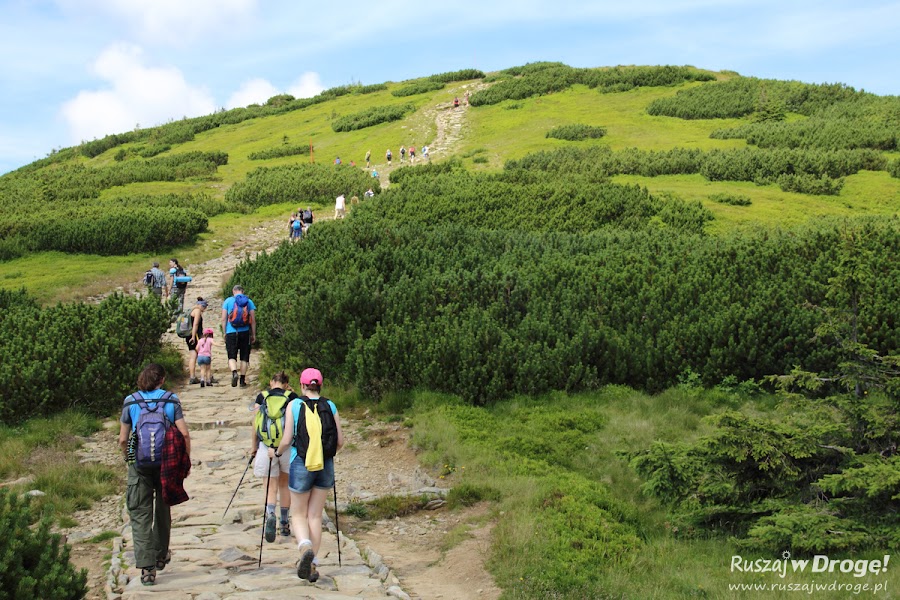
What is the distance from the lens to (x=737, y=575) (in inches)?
264

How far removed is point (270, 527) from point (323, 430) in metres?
1.48

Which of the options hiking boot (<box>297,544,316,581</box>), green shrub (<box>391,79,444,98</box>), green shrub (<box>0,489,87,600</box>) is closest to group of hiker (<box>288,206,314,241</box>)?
hiking boot (<box>297,544,316,581</box>)

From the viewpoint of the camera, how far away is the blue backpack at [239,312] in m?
14.4

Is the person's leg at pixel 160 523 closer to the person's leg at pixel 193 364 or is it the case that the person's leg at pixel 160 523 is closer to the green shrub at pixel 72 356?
the green shrub at pixel 72 356

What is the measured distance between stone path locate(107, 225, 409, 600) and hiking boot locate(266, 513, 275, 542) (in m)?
0.11

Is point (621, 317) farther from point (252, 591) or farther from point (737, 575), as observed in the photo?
point (252, 591)

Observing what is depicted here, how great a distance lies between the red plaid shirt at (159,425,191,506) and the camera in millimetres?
6637

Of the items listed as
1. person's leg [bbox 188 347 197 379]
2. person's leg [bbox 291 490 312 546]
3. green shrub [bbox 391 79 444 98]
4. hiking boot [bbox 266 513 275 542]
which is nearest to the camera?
person's leg [bbox 291 490 312 546]

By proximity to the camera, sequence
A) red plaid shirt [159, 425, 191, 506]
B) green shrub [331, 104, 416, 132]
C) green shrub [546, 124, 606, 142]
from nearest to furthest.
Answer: red plaid shirt [159, 425, 191, 506], green shrub [546, 124, 606, 142], green shrub [331, 104, 416, 132]

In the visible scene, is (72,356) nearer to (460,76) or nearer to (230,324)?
(230,324)

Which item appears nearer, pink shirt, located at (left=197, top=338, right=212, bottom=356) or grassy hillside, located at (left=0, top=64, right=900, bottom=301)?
pink shirt, located at (left=197, top=338, right=212, bottom=356)

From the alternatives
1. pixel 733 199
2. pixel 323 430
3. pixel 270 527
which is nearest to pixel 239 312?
pixel 270 527

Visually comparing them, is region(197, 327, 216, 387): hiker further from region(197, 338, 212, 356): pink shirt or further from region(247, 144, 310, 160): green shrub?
region(247, 144, 310, 160): green shrub

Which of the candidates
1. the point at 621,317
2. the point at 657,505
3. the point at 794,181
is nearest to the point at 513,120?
the point at 794,181
